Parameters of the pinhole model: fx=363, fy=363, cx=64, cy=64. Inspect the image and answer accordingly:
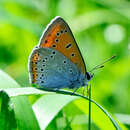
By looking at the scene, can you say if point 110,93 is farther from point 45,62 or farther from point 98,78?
point 45,62

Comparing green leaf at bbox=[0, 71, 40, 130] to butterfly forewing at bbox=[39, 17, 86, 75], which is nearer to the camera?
green leaf at bbox=[0, 71, 40, 130]

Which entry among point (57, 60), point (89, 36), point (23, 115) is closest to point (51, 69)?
point (57, 60)

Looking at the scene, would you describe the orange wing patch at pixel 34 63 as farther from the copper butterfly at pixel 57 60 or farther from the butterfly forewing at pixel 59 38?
the butterfly forewing at pixel 59 38

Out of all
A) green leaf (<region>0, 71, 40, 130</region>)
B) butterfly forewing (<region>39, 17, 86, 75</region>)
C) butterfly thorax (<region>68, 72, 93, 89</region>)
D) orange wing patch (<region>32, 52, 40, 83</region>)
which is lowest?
green leaf (<region>0, 71, 40, 130</region>)

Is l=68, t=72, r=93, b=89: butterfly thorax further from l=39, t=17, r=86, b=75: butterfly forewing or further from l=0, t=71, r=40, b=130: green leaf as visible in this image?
l=0, t=71, r=40, b=130: green leaf

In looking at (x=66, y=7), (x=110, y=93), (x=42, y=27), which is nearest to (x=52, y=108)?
(x=110, y=93)

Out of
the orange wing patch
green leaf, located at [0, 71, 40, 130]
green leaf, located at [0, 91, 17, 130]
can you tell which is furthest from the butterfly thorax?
green leaf, located at [0, 91, 17, 130]
